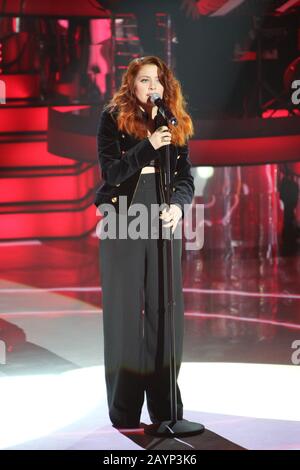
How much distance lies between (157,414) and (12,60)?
5676 millimetres

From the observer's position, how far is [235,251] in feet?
30.6

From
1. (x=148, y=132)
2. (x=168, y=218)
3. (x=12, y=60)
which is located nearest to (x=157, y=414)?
(x=168, y=218)

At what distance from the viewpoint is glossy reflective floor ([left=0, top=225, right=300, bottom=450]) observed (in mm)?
3553

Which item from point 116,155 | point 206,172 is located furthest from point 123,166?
point 206,172

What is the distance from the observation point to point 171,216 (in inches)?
133

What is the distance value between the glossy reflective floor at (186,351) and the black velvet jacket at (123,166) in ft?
2.93

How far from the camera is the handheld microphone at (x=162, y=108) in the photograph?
3.14m

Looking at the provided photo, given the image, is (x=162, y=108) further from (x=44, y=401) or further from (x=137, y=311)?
(x=44, y=401)

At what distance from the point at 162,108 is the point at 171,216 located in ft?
1.35

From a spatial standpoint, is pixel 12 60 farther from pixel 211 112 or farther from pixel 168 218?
pixel 168 218

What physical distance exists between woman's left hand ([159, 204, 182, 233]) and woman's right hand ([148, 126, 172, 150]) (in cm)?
25


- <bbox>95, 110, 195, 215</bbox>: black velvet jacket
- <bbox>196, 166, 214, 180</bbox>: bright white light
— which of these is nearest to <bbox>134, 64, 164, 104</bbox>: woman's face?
<bbox>95, 110, 195, 215</bbox>: black velvet jacket

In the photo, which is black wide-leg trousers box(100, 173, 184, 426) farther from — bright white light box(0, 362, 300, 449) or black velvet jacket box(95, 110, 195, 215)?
bright white light box(0, 362, 300, 449)

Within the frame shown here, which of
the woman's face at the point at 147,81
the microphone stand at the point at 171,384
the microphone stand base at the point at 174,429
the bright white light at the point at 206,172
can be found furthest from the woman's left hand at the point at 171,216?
the bright white light at the point at 206,172
